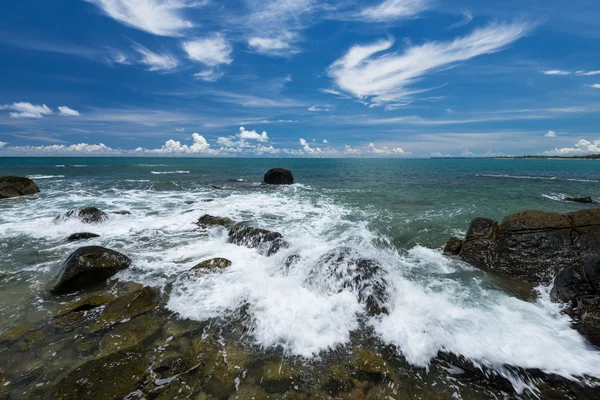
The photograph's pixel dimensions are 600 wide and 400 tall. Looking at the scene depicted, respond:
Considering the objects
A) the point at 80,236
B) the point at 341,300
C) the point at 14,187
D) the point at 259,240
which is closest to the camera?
the point at 341,300

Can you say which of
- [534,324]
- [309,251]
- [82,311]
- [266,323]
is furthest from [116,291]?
[534,324]

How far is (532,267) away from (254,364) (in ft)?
30.2

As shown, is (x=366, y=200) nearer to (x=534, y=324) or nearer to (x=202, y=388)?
(x=534, y=324)

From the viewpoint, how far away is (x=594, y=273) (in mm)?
6246

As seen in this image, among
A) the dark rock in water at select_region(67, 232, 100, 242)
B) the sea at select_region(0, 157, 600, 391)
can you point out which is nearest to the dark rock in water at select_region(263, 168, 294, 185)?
the sea at select_region(0, 157, 600, 391)

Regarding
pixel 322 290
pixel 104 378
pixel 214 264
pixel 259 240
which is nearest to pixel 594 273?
pixel 322 290

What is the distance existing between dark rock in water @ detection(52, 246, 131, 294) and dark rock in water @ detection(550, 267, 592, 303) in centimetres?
1261

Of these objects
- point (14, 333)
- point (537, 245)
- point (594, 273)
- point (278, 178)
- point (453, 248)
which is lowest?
point (453, 248)

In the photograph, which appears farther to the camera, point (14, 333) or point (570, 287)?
point (570, 287)

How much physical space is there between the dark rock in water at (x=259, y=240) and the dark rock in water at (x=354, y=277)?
8.33 ft

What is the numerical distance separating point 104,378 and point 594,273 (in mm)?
10433

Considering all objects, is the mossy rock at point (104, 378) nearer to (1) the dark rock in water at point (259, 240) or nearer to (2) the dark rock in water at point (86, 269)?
(2) the dark rock in water at point (86, 269)

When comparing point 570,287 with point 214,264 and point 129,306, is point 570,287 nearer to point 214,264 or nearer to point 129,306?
point 214,264

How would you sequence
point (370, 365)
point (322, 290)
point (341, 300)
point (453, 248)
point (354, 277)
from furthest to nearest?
1. point (453, 248)
2. point (354, 277)
3. point (322, 290)
4. point (341, 300)
5. point (370, 365)
